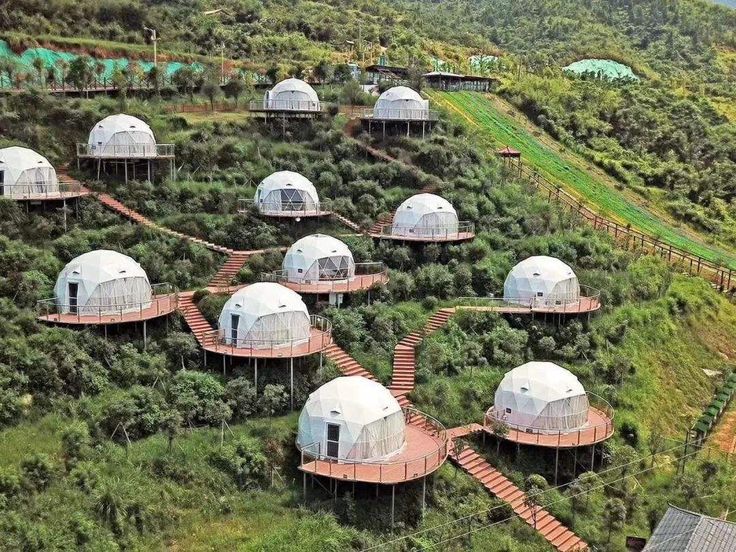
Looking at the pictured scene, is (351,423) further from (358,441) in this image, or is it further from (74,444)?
(74,444)

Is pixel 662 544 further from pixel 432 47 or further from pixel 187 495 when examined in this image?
pixel 432 47

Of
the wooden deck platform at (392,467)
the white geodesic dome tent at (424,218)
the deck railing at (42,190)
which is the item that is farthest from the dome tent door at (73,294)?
the white geodesic dome tent at (424,218)

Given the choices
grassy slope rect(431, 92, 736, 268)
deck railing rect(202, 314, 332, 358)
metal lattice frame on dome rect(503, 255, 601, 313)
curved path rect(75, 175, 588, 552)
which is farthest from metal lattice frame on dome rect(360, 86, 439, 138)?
deck railing rect(202, 314, 332, 358)

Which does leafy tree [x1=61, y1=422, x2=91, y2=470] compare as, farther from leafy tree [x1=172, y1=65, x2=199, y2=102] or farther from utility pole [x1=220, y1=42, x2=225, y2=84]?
utility pole [x1=220, y1=42, x2=225, y2=84]

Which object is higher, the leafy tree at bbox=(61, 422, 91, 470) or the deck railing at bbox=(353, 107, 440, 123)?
the deck railing at bbox=(353, 107, 440, 123)

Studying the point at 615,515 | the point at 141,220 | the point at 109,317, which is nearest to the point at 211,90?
the point at 141,220

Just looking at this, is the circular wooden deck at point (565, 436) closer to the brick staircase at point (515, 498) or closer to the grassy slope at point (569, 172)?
the brick staircase at point (515, 498)
